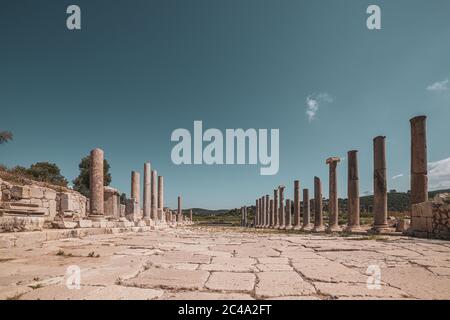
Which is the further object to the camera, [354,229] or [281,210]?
[281,210]

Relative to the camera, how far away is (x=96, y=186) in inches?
556

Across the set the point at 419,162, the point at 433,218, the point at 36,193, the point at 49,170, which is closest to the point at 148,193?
the point at 36,193

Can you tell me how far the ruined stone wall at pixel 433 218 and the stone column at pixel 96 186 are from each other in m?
A: 13.1

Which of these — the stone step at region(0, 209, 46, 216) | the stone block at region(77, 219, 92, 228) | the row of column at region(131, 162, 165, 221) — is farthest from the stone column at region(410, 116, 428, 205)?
the row of column at region(131, 162, 165, 221)

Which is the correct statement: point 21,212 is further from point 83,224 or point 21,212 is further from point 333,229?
point 333,229

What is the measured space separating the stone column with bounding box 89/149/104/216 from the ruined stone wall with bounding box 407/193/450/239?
13097mm

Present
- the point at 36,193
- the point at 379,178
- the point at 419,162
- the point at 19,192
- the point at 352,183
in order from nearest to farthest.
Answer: the point at 19,192, the point at 419,162, the point at 36,193, the point at 379,178, the point at 352,183

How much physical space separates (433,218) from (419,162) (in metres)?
2.73

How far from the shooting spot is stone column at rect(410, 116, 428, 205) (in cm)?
1220

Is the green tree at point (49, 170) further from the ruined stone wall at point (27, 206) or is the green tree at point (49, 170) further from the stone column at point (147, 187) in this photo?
the ruined stone wall at point (27, 206)

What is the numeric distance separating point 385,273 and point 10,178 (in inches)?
724

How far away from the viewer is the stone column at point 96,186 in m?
13.8
